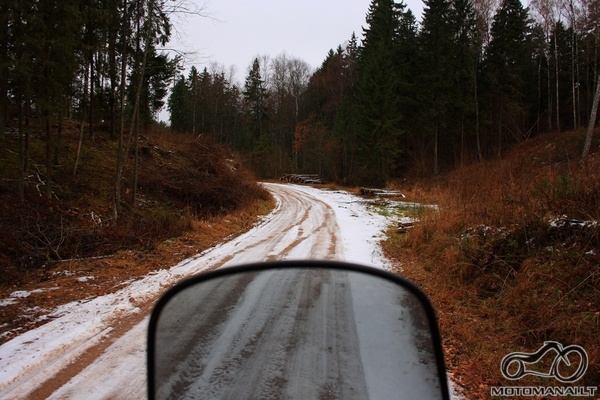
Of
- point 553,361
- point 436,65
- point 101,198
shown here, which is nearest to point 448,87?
point 436,65

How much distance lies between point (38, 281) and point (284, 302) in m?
6.76

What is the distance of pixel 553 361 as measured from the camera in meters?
3.23

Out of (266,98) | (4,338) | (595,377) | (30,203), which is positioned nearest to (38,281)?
(4,338)

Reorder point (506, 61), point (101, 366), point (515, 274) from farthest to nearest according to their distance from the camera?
point (506, 61), point (515, 274), point (101, 366)

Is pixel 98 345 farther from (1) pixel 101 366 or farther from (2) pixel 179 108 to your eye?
(2) pixel 179 108

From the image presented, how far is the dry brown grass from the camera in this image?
3629 millimetres

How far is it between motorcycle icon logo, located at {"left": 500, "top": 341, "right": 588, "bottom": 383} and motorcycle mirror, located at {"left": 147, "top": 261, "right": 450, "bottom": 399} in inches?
84.7

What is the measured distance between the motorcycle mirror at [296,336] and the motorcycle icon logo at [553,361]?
215cm

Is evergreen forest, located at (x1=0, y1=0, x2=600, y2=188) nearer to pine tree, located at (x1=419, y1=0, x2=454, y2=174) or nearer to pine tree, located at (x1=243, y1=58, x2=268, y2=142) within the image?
pine tree, located at (x1=419, y1=0, x2=454, y2=174)

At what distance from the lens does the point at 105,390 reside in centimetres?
291

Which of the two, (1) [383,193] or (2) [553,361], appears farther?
(1) [383,193]

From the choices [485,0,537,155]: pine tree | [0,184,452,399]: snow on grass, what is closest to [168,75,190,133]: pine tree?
[485,0,537,155]: pine tree

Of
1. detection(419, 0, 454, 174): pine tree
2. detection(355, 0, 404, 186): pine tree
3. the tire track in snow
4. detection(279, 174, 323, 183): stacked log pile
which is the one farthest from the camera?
detection(279, 174, 323, 183): stacked log pile

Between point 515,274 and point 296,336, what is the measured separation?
465cm
